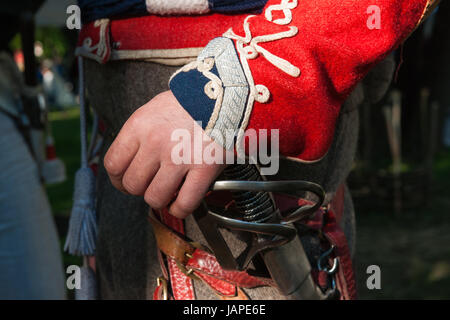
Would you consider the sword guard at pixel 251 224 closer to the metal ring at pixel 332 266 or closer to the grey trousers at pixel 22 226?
the metal ring at pixel 332 266

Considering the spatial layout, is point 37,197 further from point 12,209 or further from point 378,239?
point 378,239

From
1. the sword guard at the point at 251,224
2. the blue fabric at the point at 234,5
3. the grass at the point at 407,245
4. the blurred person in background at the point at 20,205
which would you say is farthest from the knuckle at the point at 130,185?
the grass at the point at 407,245

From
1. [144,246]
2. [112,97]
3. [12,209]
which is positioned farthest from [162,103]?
[12,209]

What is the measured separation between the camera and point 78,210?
1.12 metres

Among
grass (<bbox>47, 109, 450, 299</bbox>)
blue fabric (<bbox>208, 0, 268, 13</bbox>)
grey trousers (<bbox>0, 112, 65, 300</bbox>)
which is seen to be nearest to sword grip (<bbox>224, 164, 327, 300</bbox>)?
blue fabric (<bbox>208, 0, 268, 13</bbox>)

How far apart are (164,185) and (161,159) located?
4cm

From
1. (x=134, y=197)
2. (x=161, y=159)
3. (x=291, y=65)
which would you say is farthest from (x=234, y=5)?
(x=134, y=197)

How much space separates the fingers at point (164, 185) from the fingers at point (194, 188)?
11mm

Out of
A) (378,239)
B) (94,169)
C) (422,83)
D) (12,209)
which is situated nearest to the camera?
(94,169)

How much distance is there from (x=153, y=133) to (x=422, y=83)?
627cm

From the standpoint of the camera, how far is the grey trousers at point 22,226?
1.83 meters

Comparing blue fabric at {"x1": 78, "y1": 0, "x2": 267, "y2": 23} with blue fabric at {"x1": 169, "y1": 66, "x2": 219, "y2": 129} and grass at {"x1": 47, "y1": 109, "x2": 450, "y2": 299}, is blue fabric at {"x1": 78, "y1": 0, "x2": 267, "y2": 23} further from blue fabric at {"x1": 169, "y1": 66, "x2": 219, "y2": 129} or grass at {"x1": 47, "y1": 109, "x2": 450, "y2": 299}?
grass at {"x1": 47, "y1": 109, "x2": 450, "y2": 299}

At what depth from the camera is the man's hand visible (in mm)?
708

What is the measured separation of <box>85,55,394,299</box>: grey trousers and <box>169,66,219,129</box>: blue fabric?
0.14 m
